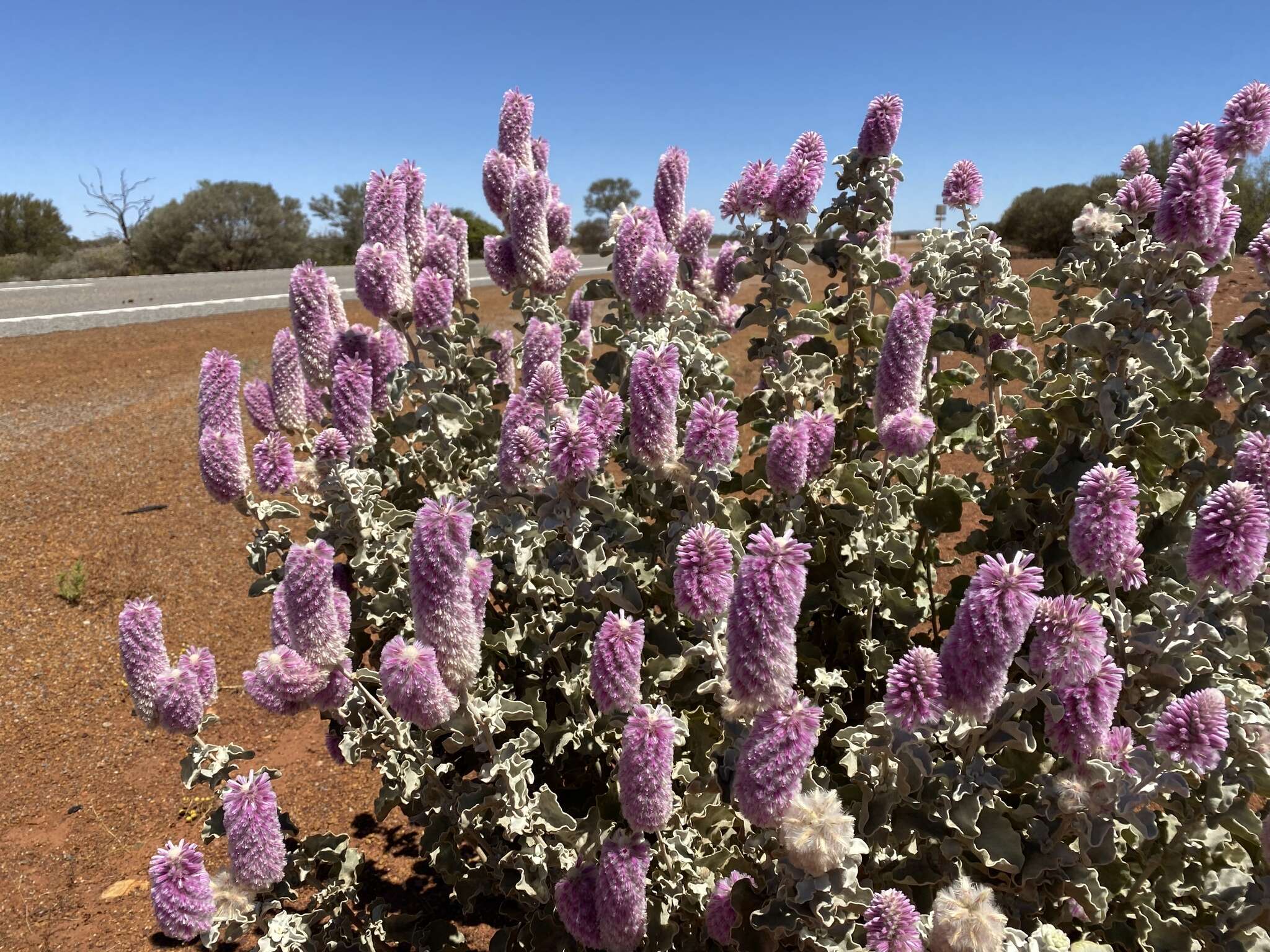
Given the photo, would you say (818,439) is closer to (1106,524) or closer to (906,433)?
(906,433)

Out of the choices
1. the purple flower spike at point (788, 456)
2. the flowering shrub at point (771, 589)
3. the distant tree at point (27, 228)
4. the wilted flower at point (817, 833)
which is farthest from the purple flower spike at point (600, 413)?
the distant tree at point (27, 228)

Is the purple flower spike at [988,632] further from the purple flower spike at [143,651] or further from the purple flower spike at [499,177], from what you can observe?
the purple flower spike at [499,177]

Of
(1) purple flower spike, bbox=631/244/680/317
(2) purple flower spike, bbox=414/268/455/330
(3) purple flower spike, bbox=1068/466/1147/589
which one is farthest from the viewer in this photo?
(2) purple flower spike, bbox=414/268/455/330

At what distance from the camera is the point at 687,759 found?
93.4 inches

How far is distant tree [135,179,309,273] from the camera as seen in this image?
105 ft

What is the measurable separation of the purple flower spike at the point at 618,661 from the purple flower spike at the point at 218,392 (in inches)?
51.3

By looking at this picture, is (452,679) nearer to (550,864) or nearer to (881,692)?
(550,864)

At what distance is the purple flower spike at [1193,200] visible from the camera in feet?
6.65

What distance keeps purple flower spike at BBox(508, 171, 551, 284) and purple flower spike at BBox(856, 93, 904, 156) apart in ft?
3.88

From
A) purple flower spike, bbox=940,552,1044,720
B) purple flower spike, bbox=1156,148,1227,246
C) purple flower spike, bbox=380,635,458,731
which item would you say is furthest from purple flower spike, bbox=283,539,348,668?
purple flower spike, bbox=1156,148,1227,246

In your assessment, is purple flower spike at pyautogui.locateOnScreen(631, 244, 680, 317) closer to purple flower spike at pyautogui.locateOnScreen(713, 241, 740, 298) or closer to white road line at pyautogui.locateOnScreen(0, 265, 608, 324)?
purple flower spike at pyautogui.locateOnScreen(713, 241, 740, 298)

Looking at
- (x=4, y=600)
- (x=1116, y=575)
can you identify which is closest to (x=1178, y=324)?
(x=1116, y=575)

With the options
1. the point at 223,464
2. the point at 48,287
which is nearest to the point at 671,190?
the point at 223,464

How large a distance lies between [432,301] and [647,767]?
1865mm
